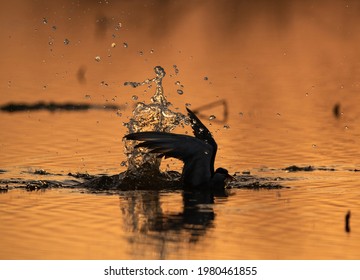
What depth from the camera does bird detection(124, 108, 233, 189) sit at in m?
19.4

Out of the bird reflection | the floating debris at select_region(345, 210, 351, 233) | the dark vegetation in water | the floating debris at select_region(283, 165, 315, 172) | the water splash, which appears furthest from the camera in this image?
the dark vegetation in water

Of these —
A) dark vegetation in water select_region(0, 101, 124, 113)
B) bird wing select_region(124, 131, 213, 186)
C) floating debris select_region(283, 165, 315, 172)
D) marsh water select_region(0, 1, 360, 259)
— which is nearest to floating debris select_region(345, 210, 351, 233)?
marsh water select_region(0, 1, 360, 259)

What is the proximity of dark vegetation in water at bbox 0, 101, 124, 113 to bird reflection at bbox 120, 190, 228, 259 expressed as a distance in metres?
8.84

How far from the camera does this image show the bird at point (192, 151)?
63.8ft

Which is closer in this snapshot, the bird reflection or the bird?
the bird reflection

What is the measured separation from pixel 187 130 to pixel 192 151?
18.6ft

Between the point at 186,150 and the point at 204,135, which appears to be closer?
the point at 186,150

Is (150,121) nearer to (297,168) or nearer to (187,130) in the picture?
(297,168)

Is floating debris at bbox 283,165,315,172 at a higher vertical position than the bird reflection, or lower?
higher

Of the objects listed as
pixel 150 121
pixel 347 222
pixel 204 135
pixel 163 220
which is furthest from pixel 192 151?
pixel 347 222

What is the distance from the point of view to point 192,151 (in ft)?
64.5

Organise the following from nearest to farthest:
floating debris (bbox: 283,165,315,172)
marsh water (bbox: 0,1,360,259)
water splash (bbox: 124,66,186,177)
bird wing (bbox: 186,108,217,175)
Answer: marsh water (bbox: 0,1,360,259) → bird wing (bbox: 186,108,217,175) → water splash (bbox: 124,66,186,177) → floating debris (bbox: 283,165,315,172)

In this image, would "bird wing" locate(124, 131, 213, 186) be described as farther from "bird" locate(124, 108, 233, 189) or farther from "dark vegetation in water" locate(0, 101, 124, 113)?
"dark vegetation in water" locate(0, 101, 124, 113)

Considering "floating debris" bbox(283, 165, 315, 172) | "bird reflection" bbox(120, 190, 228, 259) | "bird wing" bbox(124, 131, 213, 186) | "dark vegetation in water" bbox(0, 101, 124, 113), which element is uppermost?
"dark vegetation in water" bbox(0, 101, 124, 113)
